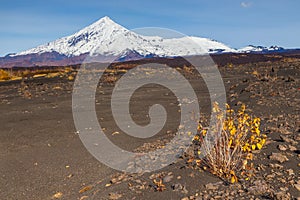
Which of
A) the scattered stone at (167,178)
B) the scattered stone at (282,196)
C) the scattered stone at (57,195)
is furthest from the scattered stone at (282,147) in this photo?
the scattered stone at (57,195)

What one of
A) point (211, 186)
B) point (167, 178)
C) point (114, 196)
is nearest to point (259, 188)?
point (211, 186)

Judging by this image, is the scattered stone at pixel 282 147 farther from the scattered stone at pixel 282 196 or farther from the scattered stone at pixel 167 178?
the scattered stone at pixel 167 178

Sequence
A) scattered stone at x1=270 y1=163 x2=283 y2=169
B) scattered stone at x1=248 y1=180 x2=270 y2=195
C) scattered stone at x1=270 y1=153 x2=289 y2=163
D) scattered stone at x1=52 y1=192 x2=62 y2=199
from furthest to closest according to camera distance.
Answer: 1. scattered stone at x1=52 y1=192 x2=62 y2=199
2. scattered stone at x1=270 y1=153 x2=289 y2=163
3. scattered stone at x1=270 y1=163 x2=283 y2=169
4. scattered stone at x1=248 y1=180 x2=270 y2=195

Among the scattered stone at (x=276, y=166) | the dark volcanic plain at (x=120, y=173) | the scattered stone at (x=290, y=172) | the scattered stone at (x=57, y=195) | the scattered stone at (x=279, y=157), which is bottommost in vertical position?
the scattered stone at (x=57, y=195)

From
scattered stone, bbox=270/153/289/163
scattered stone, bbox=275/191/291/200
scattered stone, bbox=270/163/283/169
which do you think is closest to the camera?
scattered stone, bbox=275/191/291/200

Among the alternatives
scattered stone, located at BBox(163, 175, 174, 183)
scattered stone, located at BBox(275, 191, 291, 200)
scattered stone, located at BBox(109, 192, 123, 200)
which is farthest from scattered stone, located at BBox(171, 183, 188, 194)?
scattered stone, located at BBox(275, 191, 291, 200)

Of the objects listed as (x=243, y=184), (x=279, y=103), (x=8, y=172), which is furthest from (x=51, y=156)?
(x=279, y=103)

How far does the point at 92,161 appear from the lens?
16.9 ft

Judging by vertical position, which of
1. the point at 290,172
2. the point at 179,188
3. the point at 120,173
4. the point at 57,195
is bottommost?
the point at 57,195

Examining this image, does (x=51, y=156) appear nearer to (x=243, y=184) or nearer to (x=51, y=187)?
(x=51, y=187)

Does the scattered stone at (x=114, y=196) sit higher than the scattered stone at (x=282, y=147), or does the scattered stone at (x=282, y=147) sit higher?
the scattered stone at (x=282, y=147)

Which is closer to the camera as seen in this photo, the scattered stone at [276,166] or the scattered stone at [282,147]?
the scattered stone at [276,166]

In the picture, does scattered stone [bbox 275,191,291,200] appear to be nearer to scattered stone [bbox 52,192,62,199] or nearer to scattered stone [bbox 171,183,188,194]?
scattered stone [bbox 171,183,188,194]

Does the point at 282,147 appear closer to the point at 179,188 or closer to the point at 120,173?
the point at 179,188
